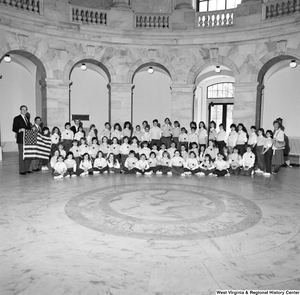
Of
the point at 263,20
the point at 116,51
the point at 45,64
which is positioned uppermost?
the point at 263,20

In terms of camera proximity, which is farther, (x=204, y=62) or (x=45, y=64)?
(x=204, y=62)

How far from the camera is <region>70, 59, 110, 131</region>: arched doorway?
18000 millimetres

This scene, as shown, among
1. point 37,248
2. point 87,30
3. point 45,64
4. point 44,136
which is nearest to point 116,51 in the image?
point 87,30

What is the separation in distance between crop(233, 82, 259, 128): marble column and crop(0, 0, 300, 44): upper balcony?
2223 millimetres

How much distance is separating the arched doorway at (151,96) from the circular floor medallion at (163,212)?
11406 mm

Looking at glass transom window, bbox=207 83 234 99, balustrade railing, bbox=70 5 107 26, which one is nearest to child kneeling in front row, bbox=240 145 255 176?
balustrade railing, bbox=70 5 107 26

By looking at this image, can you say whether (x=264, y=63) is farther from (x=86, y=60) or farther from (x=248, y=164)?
(x=86, y=60)

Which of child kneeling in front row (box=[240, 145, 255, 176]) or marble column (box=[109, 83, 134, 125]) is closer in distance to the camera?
child kneeling in front row (box=[240, 145, 255, 176])

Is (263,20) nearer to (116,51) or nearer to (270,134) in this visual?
(270,134)

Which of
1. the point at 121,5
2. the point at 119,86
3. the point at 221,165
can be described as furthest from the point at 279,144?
the point at 121,5

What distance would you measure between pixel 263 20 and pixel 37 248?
44.1 feet

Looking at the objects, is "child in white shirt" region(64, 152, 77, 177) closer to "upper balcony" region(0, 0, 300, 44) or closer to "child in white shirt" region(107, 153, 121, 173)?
"child in white shirt" region(107, 153, 121, 173)

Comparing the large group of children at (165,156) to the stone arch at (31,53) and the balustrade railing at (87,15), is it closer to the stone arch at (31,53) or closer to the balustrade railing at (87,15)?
the stone arch at (31,53)

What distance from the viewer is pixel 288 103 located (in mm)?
16406
